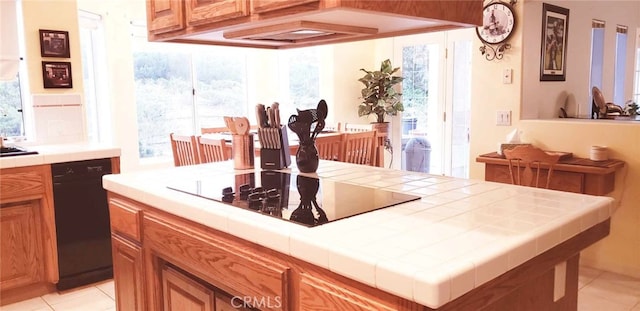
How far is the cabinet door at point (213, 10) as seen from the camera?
5.45 feet

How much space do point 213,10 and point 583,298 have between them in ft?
9.04

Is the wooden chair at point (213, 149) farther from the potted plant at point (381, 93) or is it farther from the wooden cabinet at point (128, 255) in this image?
the potted plant at point (381, 93)

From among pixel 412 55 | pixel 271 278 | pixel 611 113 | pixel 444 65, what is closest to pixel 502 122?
pixel 611 113

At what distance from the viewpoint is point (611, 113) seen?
4.26 m

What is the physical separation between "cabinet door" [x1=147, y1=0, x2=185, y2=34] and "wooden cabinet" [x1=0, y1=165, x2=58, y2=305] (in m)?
1.47

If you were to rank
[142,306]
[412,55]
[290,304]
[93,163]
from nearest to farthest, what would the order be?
[290,304] < [142,306] < [93,163] < [412,55]

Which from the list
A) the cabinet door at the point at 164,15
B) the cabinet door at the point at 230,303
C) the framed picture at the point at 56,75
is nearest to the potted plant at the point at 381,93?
the framed picture at the point at 56,75

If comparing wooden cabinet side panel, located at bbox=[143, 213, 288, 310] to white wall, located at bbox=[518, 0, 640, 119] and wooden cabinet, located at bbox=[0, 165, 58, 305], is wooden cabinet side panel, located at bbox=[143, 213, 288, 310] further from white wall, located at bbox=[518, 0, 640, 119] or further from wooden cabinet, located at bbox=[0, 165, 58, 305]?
white wall, located at bbox=[518, 0, 640, 119]

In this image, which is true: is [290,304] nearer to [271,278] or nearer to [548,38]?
[271,278]

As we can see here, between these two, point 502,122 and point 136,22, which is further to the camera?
point 136,22

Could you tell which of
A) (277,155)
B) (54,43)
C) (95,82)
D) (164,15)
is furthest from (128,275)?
(95,82)

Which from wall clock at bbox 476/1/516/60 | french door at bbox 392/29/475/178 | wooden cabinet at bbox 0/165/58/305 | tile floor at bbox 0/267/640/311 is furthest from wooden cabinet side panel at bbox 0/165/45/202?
french door at bbox 392/29/475/178

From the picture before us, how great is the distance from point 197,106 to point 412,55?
2754mm

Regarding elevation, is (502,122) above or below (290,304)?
above
